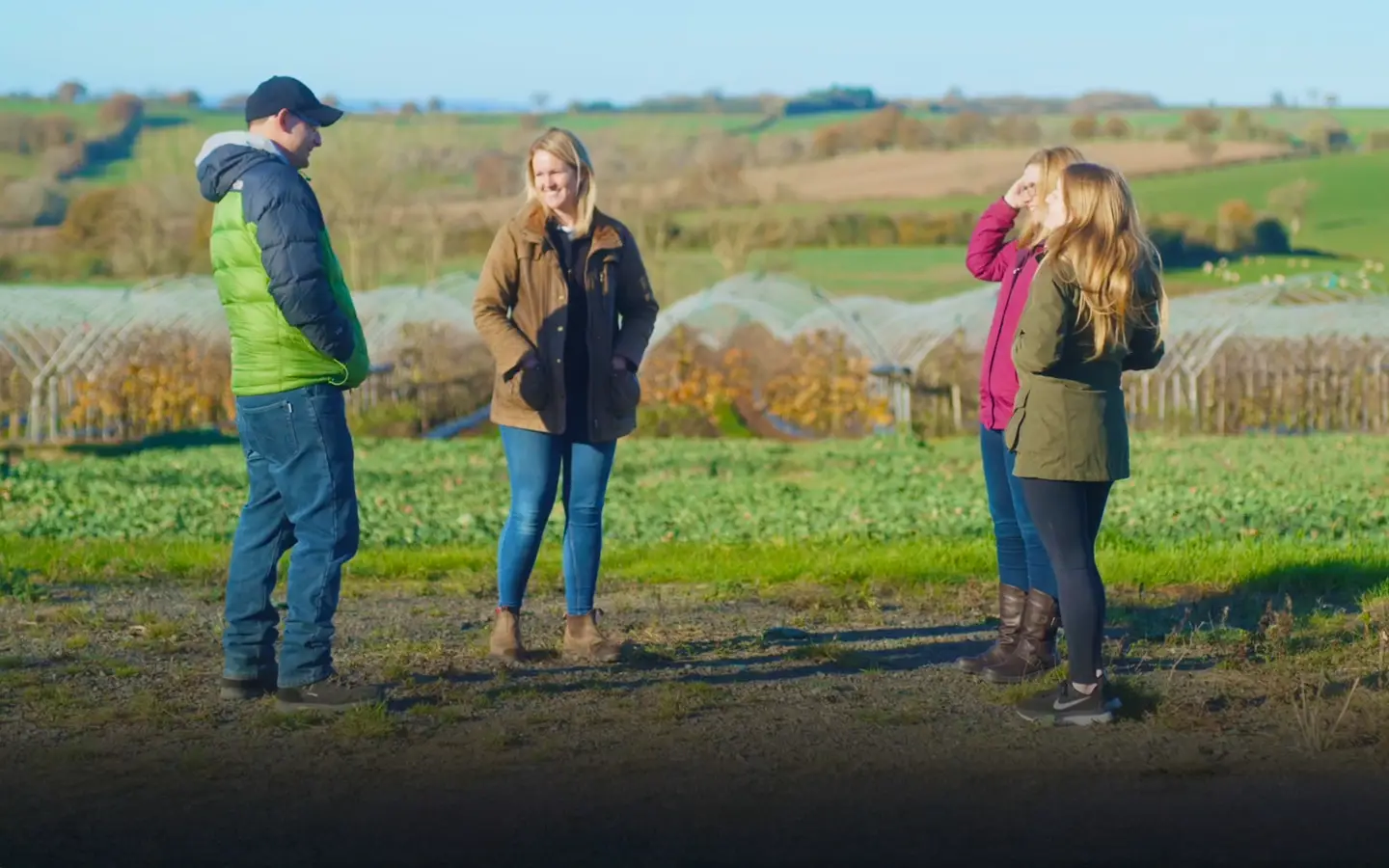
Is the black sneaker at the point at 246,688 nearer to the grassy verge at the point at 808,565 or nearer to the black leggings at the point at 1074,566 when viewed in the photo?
the black leggings at the point at 1074,566

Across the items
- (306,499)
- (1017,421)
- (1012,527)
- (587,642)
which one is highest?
(1017,421)

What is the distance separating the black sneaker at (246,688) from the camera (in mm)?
5742

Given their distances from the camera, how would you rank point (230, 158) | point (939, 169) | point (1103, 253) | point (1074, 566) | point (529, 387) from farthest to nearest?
1. point (939, 169)
2. point (529, 387)
3. point (230, 158)
4. point (1074, 566)
5. point (1103, 253)

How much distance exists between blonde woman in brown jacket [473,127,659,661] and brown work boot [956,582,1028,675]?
1.29 m

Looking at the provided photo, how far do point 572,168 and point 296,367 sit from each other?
1333 millimetres

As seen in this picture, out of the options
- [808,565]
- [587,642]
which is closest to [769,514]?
[808,565]

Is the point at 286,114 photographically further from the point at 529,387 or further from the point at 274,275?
the point at 529,387

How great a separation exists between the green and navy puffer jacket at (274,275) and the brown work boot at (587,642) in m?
1.34

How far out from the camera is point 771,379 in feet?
87.1

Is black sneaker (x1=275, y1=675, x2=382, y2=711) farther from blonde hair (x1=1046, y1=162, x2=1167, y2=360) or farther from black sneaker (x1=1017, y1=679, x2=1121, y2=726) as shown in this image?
blonde hair (x1=1046, y1=162, x2=1167, y2=360)

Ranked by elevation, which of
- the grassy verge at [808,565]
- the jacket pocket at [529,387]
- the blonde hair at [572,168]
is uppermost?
the blonde hair at [572,168]

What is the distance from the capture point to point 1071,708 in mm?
5340

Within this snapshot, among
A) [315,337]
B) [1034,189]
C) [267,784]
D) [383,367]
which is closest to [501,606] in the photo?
[315,337]

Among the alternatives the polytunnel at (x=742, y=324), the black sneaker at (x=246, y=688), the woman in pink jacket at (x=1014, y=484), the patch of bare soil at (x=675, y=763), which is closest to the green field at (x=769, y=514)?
the woman in pink jacket at (x=1014, y=484)
